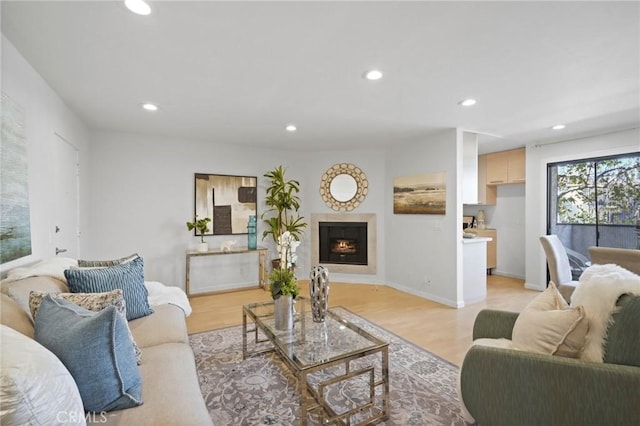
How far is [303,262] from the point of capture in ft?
17.8

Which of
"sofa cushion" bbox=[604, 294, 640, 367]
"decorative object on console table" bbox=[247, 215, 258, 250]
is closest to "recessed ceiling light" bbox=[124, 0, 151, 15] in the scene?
"sofa cushion" bbox=[604, 294, 640, 367]

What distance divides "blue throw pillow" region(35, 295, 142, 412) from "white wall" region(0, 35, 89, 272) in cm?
110

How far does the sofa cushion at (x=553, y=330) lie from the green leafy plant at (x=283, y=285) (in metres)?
1.41

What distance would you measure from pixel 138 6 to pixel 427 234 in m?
4.05

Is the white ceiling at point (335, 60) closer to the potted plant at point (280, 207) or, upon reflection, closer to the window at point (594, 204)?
the window at point (594, 204)

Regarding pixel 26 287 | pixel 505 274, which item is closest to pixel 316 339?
pixel 26 287

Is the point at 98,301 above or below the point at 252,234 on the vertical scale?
below

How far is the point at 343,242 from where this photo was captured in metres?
5.48

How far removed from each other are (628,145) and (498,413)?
4603mm

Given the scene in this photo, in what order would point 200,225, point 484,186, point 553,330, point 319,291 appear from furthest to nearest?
point 484,186 → point 200,225 → point 319,291 → point 553,330

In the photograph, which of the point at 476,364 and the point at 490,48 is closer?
the point at 476,364

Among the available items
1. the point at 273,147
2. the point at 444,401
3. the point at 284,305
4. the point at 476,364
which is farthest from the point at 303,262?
the point at 476,364

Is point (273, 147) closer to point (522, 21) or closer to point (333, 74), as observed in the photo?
point (333, 74)

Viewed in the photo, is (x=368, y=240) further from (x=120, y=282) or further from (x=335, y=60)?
(x=120, y=282)
